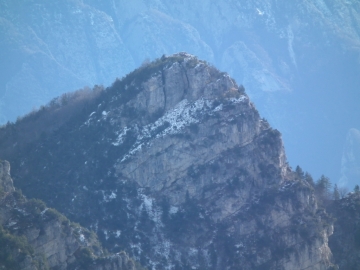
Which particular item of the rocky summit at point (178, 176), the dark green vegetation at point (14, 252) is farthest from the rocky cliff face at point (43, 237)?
the rocky summit at point (178, 176)

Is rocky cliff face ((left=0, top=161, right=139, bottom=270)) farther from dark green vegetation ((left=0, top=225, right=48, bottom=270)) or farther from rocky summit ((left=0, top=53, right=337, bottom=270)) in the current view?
rocky summit ((left=0, top=53, right=337, bottom=270))

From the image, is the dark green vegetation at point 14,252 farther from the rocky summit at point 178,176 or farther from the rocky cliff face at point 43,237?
the rocky summit at point 178,176

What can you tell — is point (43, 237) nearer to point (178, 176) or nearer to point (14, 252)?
point (14, 252)

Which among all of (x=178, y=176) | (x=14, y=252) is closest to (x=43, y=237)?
(x=14, y=252)

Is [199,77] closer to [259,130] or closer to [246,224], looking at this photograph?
[259,130]

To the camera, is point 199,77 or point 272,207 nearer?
point 272,207

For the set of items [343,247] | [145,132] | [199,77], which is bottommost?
[343,247]

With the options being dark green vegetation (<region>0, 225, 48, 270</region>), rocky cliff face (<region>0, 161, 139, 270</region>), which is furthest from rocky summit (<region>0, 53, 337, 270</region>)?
dark green vegetation (<region>0, 225, 48, 270</region>)

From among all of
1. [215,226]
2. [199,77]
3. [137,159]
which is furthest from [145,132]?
[215,226]
